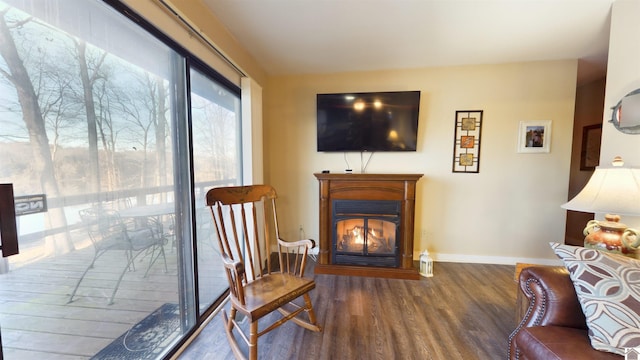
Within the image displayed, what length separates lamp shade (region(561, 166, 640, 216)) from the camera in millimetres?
1237

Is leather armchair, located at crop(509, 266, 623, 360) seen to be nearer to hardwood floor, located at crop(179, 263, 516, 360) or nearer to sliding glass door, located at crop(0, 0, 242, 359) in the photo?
hardwood floor, located at crop(179, 263, 516, 360)

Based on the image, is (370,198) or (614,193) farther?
(370,198)

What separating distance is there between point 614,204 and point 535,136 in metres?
1.67

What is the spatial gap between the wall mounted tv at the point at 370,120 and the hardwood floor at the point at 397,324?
1.52 metres

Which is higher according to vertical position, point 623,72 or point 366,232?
point 623,72

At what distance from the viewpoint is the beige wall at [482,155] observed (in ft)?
8.40

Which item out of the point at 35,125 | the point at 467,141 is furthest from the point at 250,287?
the point at 467,141

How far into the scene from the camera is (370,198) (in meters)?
2.50

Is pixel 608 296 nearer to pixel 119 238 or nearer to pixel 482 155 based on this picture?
pixel 482 155

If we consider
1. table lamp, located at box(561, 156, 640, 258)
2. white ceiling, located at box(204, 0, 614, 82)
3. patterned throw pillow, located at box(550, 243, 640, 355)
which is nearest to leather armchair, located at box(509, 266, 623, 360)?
patterned throw pillow, located at box(550, 243, 640, 355)

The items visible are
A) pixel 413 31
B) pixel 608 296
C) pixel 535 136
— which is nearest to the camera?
pixel 608 296

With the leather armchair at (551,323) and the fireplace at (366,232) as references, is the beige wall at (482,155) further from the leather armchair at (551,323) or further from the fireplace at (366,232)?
the leather armchair at (551,323)

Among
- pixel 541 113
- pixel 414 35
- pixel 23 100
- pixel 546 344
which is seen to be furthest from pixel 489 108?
pixel 23 100

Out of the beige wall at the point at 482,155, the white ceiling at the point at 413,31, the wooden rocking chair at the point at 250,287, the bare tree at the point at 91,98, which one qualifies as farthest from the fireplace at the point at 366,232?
the bare tree at the point at 91,98
